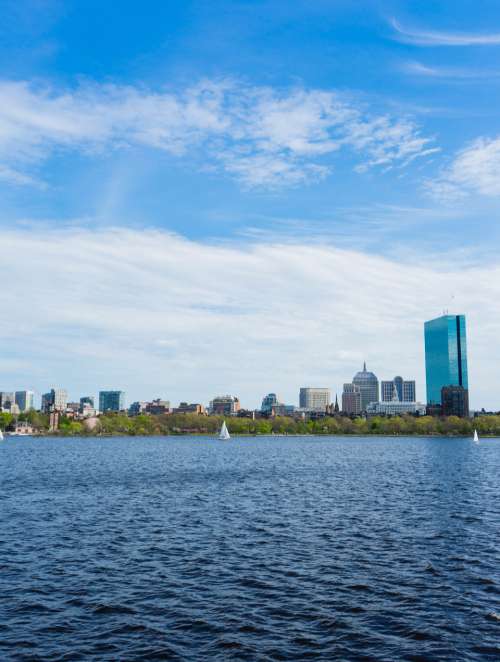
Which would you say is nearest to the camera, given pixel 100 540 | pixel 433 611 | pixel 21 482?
pixel 433 611

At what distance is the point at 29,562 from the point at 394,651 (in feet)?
88.9

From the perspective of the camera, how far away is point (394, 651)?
89.7 feet

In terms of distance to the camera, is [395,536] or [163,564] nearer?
[163,564]

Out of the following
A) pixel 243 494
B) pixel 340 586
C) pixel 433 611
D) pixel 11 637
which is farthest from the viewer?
pixel 243 494

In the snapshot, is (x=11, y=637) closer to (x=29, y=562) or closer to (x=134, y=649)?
(x=134, y=649)

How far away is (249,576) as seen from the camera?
3947 cm

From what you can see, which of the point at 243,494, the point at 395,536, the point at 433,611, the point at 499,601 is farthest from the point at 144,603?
the point at 243,494

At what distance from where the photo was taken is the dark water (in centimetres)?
2834

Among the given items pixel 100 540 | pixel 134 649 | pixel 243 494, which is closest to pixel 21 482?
pixel 243 494

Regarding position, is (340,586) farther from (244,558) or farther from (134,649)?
(134,649)

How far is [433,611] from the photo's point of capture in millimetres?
32875

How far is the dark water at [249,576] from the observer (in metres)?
28.3

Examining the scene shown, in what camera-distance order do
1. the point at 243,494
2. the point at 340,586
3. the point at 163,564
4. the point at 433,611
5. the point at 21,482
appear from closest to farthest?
the point at 433,611 → the point at 340,586 → the point at 163,564 → the point at 243,494 → the point at 21,482

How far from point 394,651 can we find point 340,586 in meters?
9.91
